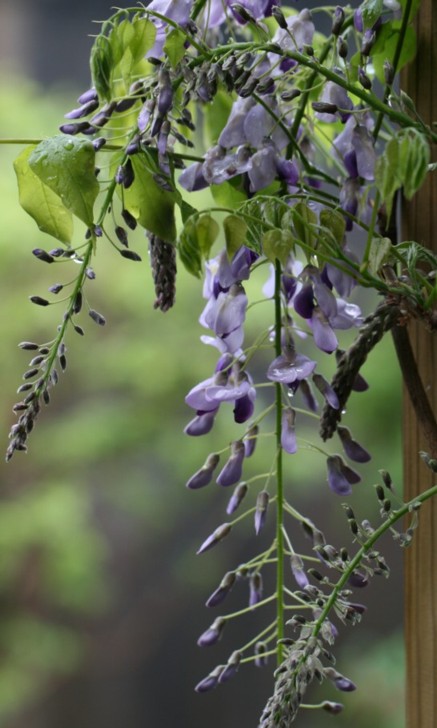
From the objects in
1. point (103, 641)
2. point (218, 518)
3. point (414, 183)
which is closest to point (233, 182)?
point (414, 183)

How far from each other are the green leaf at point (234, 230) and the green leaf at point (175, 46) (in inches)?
2.8

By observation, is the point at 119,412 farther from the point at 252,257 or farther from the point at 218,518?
the point at 252,257

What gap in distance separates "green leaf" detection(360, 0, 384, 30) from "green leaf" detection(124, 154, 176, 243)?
0.11 meters

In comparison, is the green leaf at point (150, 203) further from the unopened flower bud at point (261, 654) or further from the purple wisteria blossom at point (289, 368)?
the unopened flower bud at point (261, 654)

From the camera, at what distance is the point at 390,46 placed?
1.59 ft

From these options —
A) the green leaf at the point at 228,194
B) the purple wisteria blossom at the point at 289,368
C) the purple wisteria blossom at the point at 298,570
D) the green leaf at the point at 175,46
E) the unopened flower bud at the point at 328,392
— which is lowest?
the purple wisteria blossom at the point at 298,570

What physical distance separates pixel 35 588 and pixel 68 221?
1.41 metres

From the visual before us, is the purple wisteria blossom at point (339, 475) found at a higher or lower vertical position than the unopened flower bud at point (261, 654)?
higher

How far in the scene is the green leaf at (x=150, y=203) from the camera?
1.37 feet

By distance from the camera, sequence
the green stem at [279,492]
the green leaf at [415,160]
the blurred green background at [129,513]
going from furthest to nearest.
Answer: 1. the blurred green background at [129,513]
2. the green stem at [279,492]
3. the green leaf at [415,160]

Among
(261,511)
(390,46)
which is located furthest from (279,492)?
(390,46)

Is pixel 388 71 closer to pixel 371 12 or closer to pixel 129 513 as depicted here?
pixel 371 12

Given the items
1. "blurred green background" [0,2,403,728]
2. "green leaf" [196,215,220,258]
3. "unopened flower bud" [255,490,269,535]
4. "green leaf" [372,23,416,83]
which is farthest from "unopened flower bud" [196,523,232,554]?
"blurred green background" [0,2,403,728]

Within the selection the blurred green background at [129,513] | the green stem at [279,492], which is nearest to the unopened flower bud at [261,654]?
the green stem at [279,492]
